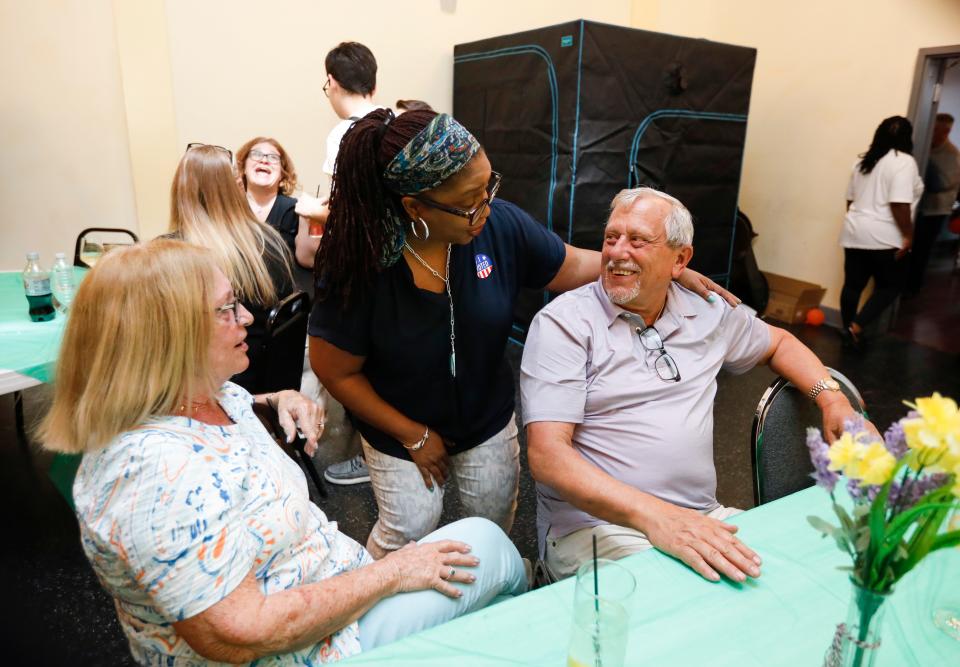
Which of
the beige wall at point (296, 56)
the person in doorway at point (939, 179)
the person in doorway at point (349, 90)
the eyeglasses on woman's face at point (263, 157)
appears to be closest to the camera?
the person in doorway at point (349, 90)

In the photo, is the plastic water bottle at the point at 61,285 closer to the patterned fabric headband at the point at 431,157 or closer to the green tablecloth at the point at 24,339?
the green tablecloth at the point at 24,339

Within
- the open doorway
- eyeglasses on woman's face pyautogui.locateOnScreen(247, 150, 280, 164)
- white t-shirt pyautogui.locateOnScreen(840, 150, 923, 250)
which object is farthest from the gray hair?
the open doorway

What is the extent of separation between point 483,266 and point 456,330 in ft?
0.57

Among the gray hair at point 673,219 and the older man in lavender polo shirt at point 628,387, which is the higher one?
the gray hair at point 673,219

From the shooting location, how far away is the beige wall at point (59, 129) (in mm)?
3760

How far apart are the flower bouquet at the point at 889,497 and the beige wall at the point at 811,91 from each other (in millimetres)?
5108

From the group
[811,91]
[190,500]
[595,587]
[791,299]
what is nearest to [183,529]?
[190,500]

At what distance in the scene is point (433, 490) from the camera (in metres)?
1.69

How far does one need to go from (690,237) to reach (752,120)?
486 centimetres

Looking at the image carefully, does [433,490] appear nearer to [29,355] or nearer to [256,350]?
[256,350]

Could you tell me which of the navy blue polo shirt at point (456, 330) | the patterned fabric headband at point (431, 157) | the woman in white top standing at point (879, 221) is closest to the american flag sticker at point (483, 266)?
the navy blue polo shirt at point (456, 330)

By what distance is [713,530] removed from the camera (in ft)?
3.82

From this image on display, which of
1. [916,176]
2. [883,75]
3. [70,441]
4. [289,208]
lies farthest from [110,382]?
[883,75]

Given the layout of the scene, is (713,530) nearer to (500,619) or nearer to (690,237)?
(500,619)
